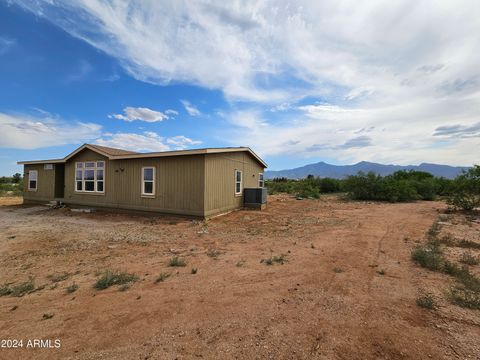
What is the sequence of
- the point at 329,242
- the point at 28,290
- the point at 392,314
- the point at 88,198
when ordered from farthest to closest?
the point at 88,198 → the point at 329,242 → the point at 28,290 → the point at 392,314

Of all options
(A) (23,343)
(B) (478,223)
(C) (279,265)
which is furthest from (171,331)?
(B) (478,223)

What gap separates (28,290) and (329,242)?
6.33 m

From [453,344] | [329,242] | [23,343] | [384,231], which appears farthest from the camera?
[384,231]

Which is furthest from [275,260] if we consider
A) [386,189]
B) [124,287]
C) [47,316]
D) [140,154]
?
[386,189]

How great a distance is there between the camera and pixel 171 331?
2689 mm

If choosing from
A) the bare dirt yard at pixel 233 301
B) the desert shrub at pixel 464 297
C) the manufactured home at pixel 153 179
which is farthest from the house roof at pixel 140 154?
the desert shrub at pixel 464 297

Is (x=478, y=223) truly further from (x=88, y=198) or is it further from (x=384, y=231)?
(x=88, y=198)

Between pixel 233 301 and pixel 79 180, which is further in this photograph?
pixel 79 180

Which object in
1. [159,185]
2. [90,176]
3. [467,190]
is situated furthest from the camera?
[90,176]

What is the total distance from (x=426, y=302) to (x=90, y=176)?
14.9m

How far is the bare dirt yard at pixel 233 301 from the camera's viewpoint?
7.95 ft

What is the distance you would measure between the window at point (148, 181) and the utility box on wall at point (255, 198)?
519 cm

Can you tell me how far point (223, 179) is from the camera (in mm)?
11766

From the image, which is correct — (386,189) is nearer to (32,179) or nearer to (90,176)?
(90,176)
